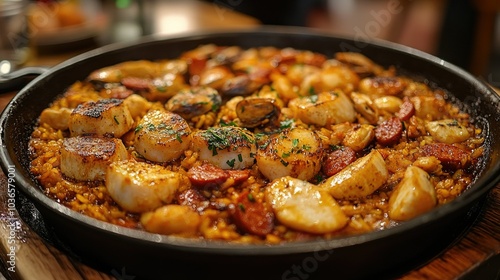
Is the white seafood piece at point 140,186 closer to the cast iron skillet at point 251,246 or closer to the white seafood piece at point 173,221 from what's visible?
the white seafood piece at point 173,221

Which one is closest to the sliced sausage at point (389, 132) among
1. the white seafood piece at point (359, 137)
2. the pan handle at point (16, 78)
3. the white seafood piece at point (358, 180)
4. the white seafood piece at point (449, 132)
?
the white seafood piece at point (359, 137)

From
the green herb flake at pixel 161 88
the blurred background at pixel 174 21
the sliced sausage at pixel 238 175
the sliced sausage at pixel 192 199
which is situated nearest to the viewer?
the sliced sausage at pixel 192 199

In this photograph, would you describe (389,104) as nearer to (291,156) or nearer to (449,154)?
(449,154)

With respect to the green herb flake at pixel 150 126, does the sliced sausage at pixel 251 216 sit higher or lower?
lower

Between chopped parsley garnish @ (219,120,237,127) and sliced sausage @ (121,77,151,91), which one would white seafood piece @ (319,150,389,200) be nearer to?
chopped parsley garnish @ (219,120,237,127)

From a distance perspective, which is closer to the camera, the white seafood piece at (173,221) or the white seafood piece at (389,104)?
the white seafood piece at (173,221)

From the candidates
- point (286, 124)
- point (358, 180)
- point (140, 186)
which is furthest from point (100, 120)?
point (358, 180)
